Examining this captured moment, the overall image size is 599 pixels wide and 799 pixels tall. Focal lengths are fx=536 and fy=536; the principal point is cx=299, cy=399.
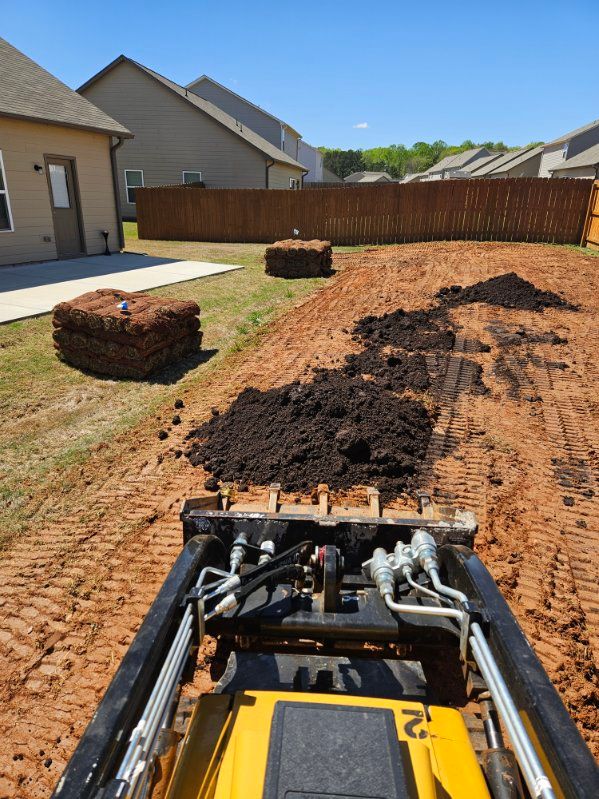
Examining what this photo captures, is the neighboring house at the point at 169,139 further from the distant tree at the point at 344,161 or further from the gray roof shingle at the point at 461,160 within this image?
the distant tree at the point at 344,161

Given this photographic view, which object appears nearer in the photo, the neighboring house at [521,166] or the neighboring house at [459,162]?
the neighboring house at [521,166]

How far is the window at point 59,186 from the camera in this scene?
15.6 metres

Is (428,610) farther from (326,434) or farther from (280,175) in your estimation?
(280,175)

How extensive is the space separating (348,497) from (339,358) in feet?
12.3

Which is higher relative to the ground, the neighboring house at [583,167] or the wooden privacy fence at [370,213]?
the neighboring house at [583,167]

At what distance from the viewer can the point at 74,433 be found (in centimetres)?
595

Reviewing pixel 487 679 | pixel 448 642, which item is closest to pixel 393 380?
pixel 448 642

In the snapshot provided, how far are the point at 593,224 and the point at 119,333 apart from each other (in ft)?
67.6

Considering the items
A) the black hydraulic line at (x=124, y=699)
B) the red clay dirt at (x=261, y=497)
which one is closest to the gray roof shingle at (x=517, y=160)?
the red clay dirt at (x=261, y=497)

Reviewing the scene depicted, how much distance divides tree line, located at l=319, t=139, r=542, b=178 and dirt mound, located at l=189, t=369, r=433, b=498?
115913 mm

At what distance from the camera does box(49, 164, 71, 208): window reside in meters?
15.6

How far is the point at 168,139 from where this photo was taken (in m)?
28.0

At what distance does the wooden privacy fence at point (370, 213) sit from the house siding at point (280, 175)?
643cm

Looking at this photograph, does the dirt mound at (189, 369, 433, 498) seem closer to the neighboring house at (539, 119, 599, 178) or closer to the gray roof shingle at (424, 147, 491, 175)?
the neighboring house at (539, 119, 599, 178)
